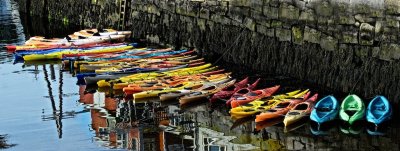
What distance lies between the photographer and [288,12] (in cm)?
2173

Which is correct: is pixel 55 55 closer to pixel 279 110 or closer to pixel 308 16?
pixel 308 16

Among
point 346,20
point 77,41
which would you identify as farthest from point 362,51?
point 77,41

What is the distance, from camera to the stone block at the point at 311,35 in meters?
20.6

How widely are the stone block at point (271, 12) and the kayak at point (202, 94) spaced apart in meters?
3.01

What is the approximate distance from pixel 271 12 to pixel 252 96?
458 cm

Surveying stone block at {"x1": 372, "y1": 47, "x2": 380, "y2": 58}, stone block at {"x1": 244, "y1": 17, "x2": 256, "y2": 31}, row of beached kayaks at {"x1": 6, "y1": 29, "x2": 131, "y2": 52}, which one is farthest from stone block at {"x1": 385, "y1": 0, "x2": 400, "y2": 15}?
row of beached kayaks at {"x1": 6, "y1": 29, "x2": 131, "y2": 52}

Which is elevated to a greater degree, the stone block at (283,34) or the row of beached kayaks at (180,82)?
the stone block at (283,34)

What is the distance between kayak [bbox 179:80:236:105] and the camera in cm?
1908

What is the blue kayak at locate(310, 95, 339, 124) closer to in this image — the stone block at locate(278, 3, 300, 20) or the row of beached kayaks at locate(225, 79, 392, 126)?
the row of beached kayaks at locate(225, 79, 392, 126)

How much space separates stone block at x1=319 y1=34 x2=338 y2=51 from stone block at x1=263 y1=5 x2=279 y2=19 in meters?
2.26

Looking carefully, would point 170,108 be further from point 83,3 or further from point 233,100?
point 83,3

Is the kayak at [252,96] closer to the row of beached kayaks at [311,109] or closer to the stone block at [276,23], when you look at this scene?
the row of beached kayaks at [311,109]

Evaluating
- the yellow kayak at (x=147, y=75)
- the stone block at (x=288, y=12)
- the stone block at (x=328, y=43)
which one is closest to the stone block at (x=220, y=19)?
the yellow kayak at (x=147, y=75)

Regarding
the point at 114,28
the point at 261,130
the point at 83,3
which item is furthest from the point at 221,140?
the point at 83,3
